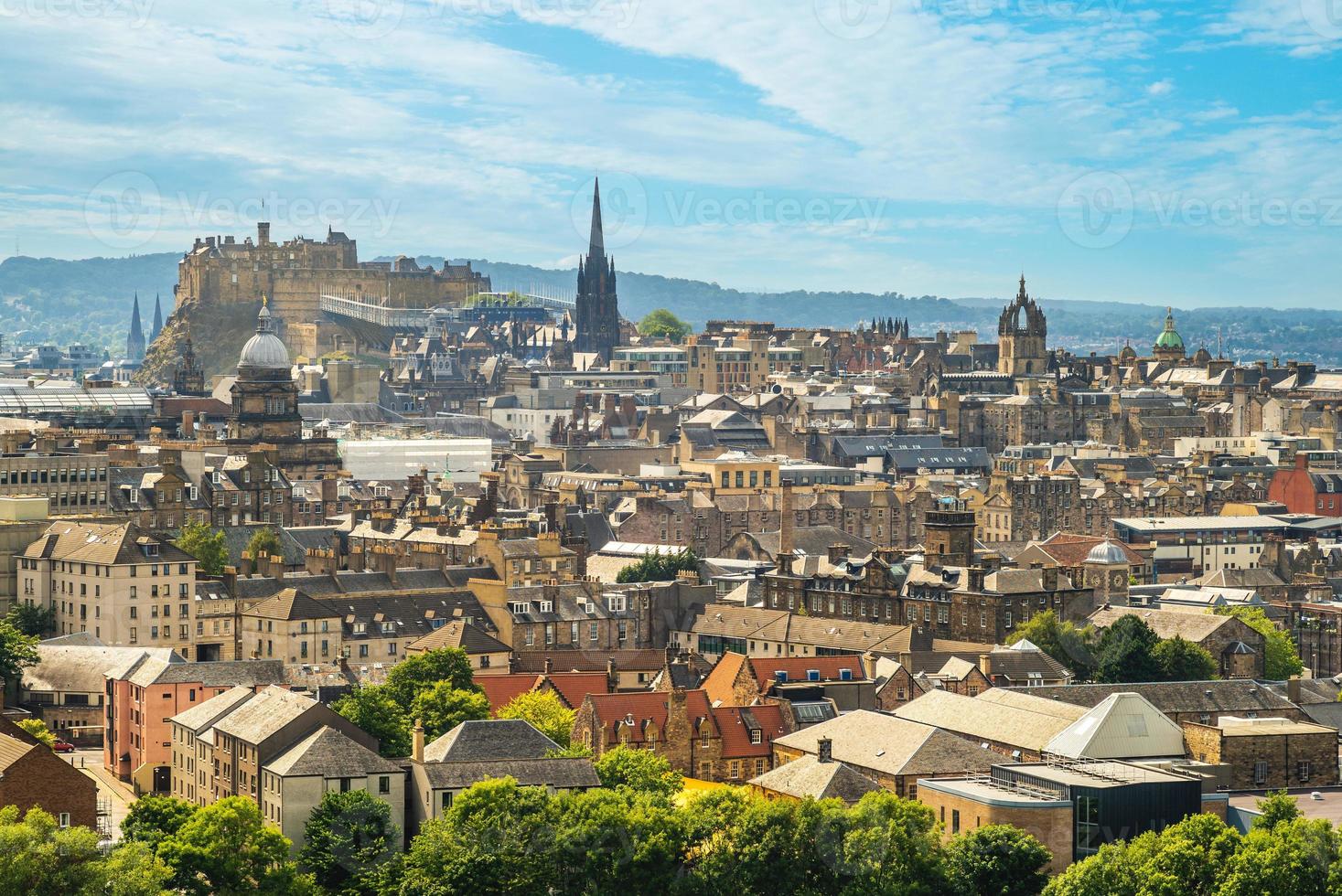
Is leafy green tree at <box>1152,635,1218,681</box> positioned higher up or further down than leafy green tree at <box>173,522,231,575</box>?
further down

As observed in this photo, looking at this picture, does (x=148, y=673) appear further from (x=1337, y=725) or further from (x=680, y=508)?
(x=680, y=508)

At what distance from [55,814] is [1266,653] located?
5517 cm

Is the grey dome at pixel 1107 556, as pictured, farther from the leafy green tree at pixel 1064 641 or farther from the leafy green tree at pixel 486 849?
the leafy green tree at pixel 486 849

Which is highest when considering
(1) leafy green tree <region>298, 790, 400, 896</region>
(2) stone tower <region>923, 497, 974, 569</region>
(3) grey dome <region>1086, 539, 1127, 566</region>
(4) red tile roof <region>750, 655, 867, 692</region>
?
(2) stone tower <region>923, 497, 974, 569</region>

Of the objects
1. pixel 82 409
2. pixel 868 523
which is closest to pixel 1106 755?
pixel 868 523

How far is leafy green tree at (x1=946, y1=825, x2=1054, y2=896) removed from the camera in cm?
6775

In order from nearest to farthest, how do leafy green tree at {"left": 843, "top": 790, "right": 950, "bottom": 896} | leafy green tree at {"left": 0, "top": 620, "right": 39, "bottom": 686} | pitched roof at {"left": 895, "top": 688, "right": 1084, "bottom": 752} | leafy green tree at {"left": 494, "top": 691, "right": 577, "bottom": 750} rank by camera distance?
leafy green tree at {"left": 843, "top": 790, "right": 950, "bottom": 896}, pitched roof at {"left": 895, "top": 688, "right": 1084, "bottom": 752}, leafy green tree at {"left": 494, "top": 691, "right": 577, "bottom": 750}, leafy green tree at {"left": 0, "top": 620, "right": 39, "bottom": 686}

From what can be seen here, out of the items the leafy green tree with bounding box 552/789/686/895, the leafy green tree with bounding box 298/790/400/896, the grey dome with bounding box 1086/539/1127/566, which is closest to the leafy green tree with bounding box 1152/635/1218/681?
the grey dome with bounding box 1086/539/1127/566

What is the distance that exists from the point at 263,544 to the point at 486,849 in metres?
53.7

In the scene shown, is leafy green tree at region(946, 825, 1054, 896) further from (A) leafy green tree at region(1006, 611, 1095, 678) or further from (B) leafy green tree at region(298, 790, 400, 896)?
(A) leafy green tree at region(1006, 611, 1095, 678)

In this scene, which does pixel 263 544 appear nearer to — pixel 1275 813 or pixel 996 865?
pixel 996 865

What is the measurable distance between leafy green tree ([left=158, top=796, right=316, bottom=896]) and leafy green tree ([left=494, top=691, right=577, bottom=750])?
52.2ft

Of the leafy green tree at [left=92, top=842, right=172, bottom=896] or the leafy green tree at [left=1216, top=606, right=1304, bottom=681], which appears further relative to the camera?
the leafy green tree at [left=1216, top=606, right=1304, bottom=681]

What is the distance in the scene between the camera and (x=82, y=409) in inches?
6914
